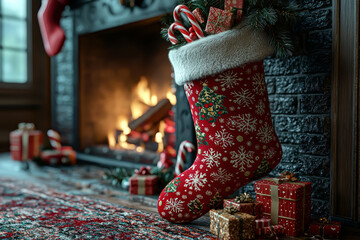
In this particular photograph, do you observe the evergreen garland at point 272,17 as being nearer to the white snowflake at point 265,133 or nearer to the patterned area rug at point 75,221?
the white snowflake at point 265,133

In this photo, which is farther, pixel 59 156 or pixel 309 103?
pixel 59 156

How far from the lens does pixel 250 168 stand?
133 centimetres

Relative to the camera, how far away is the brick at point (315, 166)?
1411mm

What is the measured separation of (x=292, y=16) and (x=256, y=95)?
1.07 feet

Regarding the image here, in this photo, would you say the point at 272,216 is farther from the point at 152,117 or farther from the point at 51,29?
the point at 51,29

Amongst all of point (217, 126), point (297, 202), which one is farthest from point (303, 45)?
point (297, 202)

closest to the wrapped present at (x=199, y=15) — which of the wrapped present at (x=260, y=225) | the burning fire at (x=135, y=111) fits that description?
the wrapped present at (x=260, y=225)

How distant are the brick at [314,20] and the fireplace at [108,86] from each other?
1153 millimetres

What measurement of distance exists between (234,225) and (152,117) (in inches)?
55.0

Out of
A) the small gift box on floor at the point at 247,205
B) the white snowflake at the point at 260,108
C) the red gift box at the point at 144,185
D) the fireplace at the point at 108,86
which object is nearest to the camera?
the small gift box on floor at the point at 247,205

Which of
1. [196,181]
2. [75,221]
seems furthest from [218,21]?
[75,221]

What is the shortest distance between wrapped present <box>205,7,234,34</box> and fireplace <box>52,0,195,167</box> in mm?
1157

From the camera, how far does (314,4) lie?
1.42 metres

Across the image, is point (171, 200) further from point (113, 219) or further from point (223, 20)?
point (223, 20)
